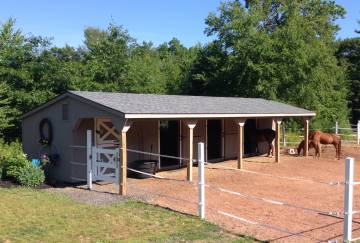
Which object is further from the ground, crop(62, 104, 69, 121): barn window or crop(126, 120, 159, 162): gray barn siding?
crop(62, 104, 69, 121): barn window

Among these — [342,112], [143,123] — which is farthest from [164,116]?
[342,112]

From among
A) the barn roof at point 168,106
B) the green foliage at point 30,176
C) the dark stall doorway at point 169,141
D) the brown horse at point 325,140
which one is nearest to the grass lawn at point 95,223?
the green foliage at point 30,176

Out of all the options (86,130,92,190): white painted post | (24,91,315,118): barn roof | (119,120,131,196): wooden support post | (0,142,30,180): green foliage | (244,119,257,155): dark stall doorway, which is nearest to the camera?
(119,120,131,196): wooden support post

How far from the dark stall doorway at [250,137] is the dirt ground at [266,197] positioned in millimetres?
2567

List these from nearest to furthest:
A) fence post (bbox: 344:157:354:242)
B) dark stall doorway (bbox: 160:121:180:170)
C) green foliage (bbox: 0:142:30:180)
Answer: fence post (bbox: 344:157:354:242)
green foliage (bbox: 0:142:30:180)
dark stall doorway (bbox: 160:121:180:170)

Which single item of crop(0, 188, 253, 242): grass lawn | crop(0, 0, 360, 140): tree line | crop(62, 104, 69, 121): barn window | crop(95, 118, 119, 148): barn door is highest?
crop(0, 0, 360, 140): tree line

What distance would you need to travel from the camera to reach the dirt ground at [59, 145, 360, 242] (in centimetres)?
757

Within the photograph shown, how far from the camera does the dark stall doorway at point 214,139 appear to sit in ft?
57.6

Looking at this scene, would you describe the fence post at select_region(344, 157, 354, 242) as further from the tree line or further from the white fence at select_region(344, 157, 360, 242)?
the tree line

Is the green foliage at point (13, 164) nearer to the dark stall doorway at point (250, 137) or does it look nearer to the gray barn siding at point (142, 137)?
the gray barn siding at point (142, 137)

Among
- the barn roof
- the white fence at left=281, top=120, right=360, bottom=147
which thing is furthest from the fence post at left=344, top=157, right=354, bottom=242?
the white fence at left=281, top=120, right=360, bottom=147

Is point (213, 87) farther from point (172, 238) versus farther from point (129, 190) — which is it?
point (172, 238)

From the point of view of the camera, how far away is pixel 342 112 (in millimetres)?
33438

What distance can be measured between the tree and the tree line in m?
0.06
